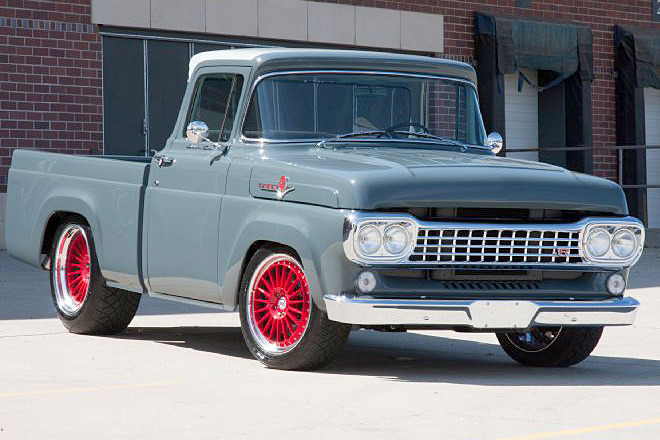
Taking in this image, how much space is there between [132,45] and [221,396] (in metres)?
13.9

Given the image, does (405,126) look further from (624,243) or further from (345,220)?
(345,220)

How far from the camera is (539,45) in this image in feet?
85.0

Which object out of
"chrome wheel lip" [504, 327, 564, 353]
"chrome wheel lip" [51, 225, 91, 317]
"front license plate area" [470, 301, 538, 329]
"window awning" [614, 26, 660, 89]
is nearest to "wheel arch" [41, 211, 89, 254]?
"chrome wheel lip" [51, 225, 91, 317]

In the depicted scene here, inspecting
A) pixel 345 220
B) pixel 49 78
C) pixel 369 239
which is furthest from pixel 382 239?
pixel 49 78

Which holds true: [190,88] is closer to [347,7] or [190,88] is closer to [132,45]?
[132,45]

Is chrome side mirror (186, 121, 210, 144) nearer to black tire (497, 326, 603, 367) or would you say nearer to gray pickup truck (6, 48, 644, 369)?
gray pickup truck (6, 48, 644, 369)

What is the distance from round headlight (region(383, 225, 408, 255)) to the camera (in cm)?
811

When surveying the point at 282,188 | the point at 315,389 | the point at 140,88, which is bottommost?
the point at 315,389

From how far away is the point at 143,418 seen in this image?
268 inches

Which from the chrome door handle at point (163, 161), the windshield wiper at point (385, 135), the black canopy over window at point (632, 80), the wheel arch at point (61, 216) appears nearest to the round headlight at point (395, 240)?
the windshield wiper at point (385, 135)

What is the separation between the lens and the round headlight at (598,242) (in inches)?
340

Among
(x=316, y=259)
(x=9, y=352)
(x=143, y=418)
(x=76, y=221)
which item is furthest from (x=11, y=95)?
(x=143, y=418)

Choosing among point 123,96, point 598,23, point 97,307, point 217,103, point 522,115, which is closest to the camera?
point 217,103

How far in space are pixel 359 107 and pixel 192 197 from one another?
3.73 ft
